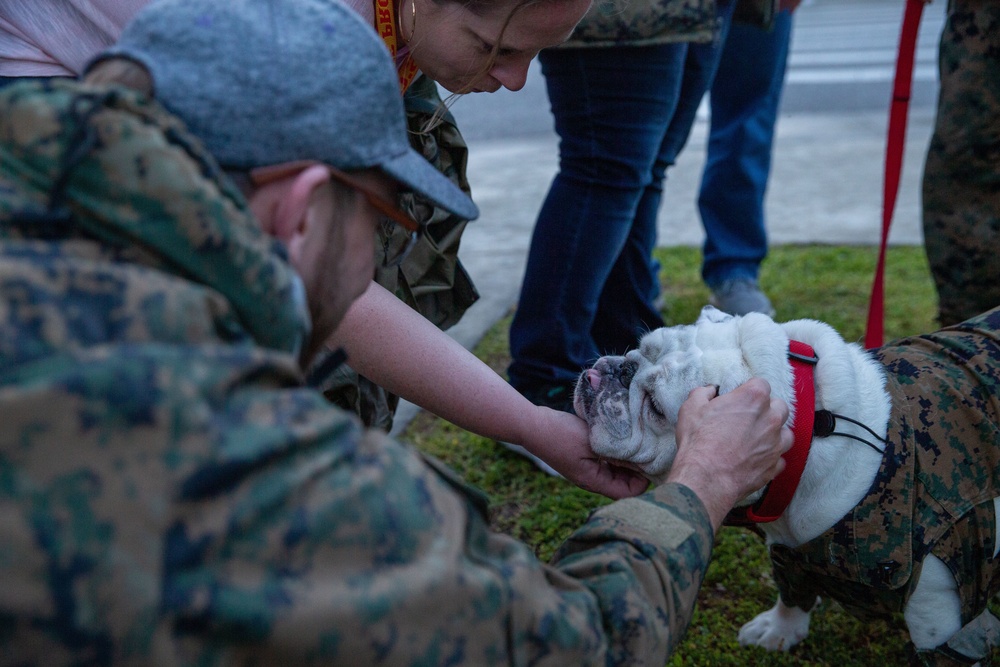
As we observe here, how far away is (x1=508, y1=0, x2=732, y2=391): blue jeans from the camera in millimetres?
3023

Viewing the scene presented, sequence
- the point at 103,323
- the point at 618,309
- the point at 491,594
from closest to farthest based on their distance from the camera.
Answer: the point at 103,323 → the point at 491,594 → the point at 618,309

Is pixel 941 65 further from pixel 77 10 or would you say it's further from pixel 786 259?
pixel 77 10

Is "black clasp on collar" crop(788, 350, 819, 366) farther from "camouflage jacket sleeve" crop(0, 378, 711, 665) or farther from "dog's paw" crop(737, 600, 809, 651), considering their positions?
"camouflage jacket sleeve" crop(0, 378, 711, 665)

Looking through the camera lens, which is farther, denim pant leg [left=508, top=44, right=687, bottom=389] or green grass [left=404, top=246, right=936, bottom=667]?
denim pant leg [left=508, top=44, right=687, bottom=389]

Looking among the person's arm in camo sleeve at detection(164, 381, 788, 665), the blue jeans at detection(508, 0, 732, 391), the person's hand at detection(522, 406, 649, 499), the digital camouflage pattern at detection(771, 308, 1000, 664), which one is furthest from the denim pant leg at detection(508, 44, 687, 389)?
the person's arm in camo sleeve at detection(164, 381, 788, 665)

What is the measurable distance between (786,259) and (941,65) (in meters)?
2.30

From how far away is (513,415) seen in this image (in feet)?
7.22

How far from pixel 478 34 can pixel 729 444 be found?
113 cm

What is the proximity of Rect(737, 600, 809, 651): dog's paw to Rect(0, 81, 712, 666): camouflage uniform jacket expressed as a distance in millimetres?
1390

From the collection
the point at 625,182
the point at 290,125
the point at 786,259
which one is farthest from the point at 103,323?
the point at 786,259

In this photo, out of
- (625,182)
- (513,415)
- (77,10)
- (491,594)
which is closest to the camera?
(491,594)

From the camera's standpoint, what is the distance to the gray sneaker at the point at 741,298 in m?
4.30

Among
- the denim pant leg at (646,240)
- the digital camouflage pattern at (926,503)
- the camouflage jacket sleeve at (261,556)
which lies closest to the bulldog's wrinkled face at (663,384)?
the digital camouflage pattern at (926,503)

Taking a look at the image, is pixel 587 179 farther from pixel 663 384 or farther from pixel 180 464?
pixel 180 464
